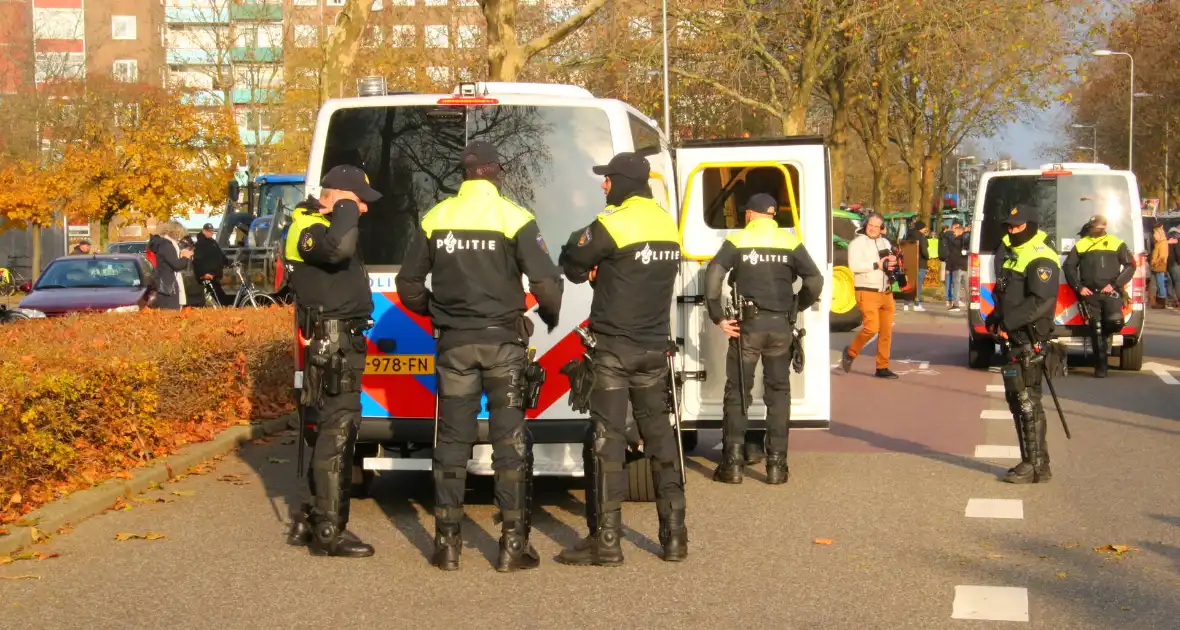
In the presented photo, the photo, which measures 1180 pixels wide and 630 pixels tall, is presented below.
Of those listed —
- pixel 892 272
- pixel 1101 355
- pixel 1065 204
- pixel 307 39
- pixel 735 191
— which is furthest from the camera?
pixel 307 39

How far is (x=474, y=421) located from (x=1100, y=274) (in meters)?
10.7

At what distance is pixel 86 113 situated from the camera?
5069cm

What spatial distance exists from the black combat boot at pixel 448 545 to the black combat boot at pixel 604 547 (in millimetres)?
506

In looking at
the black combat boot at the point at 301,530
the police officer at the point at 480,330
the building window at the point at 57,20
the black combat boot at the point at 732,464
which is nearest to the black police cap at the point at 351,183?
the police officer at the point at 480,330

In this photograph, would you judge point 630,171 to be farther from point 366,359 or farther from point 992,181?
point 992,181

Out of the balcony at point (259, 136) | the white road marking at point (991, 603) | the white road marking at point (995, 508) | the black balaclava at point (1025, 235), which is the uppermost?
the balcony at point (259, 136)

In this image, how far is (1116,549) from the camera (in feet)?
23.8

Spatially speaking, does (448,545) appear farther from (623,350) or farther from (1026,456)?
(1026,456)

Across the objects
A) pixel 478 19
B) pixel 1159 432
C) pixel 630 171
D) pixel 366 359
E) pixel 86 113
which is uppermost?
pixel 478 19

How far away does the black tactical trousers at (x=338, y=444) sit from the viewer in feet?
23.7

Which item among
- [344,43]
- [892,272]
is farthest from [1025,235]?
[344,43]

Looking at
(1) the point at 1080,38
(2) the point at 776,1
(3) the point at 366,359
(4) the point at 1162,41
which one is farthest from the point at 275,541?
(4) the point at 1162,41

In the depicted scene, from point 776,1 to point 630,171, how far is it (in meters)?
28.2

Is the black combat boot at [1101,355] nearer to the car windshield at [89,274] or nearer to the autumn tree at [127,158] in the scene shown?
the car windshield at [89,274]
